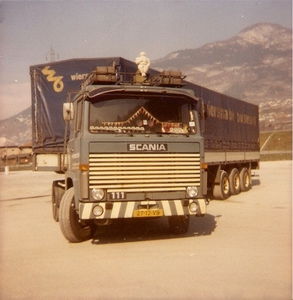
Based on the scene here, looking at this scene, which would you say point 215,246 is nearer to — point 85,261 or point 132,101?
point 85,261

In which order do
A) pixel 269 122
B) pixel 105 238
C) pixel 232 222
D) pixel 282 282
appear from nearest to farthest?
pixel 282 282, pixel 105 238, pixel 232 222, pixel 269 122

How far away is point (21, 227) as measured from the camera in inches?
402

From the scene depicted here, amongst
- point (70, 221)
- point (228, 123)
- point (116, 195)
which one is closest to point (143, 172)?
point (116, 195)

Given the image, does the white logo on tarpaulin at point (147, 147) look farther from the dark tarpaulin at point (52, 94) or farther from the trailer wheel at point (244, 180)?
the trailer wheel at point (244, 180)

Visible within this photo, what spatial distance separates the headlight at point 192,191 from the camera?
7543mm

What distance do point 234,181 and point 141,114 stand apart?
9342mm

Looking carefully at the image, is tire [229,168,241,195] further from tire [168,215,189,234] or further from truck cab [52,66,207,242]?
truck cab [52,66,207,242]

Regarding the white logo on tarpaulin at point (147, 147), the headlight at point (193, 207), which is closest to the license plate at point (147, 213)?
the headlight at point (193, 207)

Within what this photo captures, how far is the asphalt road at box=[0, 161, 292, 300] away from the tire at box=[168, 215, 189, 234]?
0.51 feet

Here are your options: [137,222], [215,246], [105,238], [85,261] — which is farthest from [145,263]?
[137,222]

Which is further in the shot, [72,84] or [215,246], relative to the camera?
[72,84]

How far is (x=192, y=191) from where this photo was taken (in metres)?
7.56

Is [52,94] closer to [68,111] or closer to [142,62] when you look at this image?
[142,62]

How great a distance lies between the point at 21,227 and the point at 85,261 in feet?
13.4
